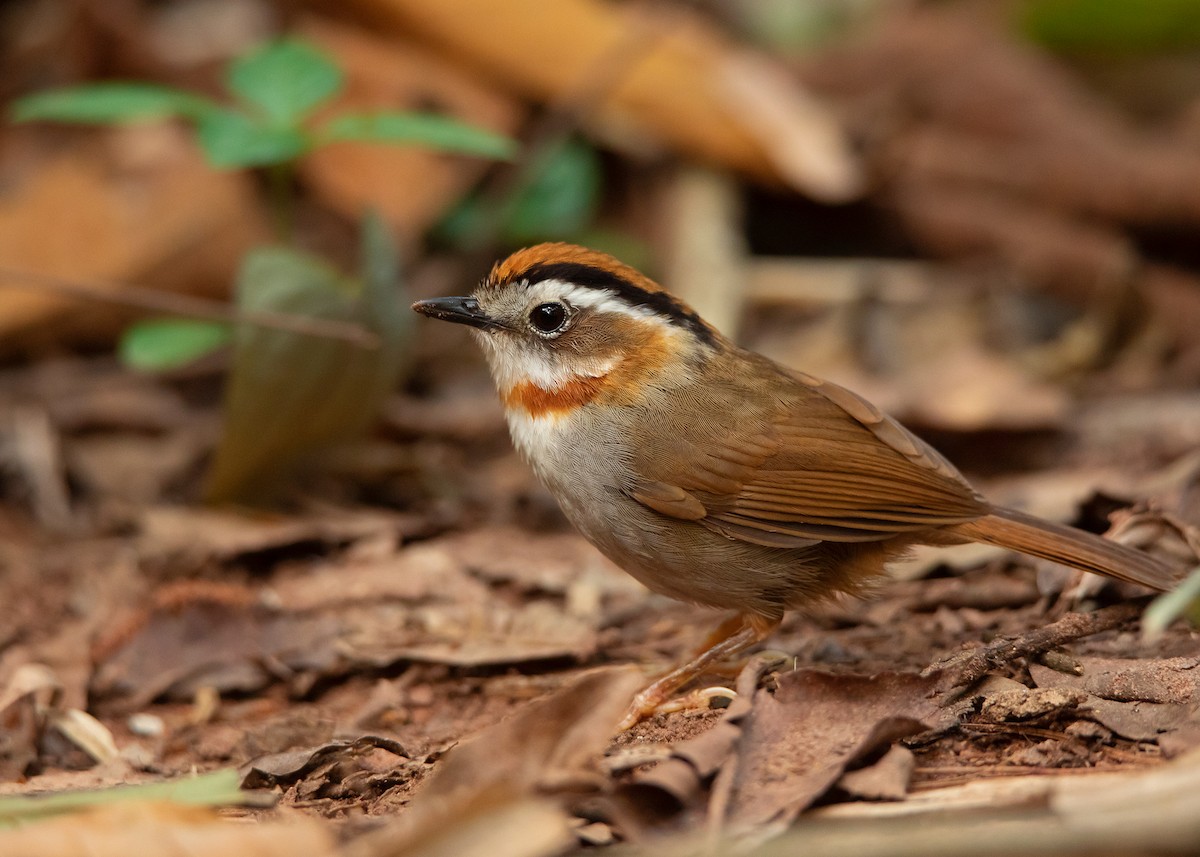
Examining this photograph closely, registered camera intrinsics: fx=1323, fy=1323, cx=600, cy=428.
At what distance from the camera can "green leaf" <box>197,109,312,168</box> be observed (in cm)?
525

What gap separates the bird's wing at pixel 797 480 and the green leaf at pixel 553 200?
124 inches

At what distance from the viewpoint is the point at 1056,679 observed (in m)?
3.60

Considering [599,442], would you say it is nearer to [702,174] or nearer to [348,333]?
[348,333]

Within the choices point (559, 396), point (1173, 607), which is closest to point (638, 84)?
point (559, 396)

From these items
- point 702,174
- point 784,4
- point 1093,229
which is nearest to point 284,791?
point 702,174

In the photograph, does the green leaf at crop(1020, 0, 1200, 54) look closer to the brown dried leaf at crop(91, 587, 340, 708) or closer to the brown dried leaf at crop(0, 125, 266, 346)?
the brown dried leaf at crop(0, 125, 266, 346)

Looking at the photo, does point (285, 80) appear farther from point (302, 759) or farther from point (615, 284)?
point (302, 759)

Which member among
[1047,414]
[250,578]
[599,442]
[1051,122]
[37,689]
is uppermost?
[1051,122]

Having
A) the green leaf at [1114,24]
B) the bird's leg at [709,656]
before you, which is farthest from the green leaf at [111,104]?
the green leaf at [1114,24]

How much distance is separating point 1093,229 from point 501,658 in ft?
15.1

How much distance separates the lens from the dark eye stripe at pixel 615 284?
4.49m

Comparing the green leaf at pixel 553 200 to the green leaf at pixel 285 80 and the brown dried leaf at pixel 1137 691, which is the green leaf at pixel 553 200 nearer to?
the green leaf at pixel 285 80

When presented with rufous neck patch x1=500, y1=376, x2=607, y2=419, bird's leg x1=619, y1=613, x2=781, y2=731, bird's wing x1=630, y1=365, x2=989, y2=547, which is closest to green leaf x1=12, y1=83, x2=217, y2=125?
rufous neck patch x1=500, y1=376, x2=607, y2=419

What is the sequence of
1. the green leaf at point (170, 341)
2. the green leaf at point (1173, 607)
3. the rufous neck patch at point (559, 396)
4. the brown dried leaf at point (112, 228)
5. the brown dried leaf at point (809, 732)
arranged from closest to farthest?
the green leaf at point (1173, 607)
the brown dried leaf at point (809, 732)
the rufous neck patch at point (559, 396)
the green leaf at point (170, 341)
the brown dried leaf at point (112, 228)
